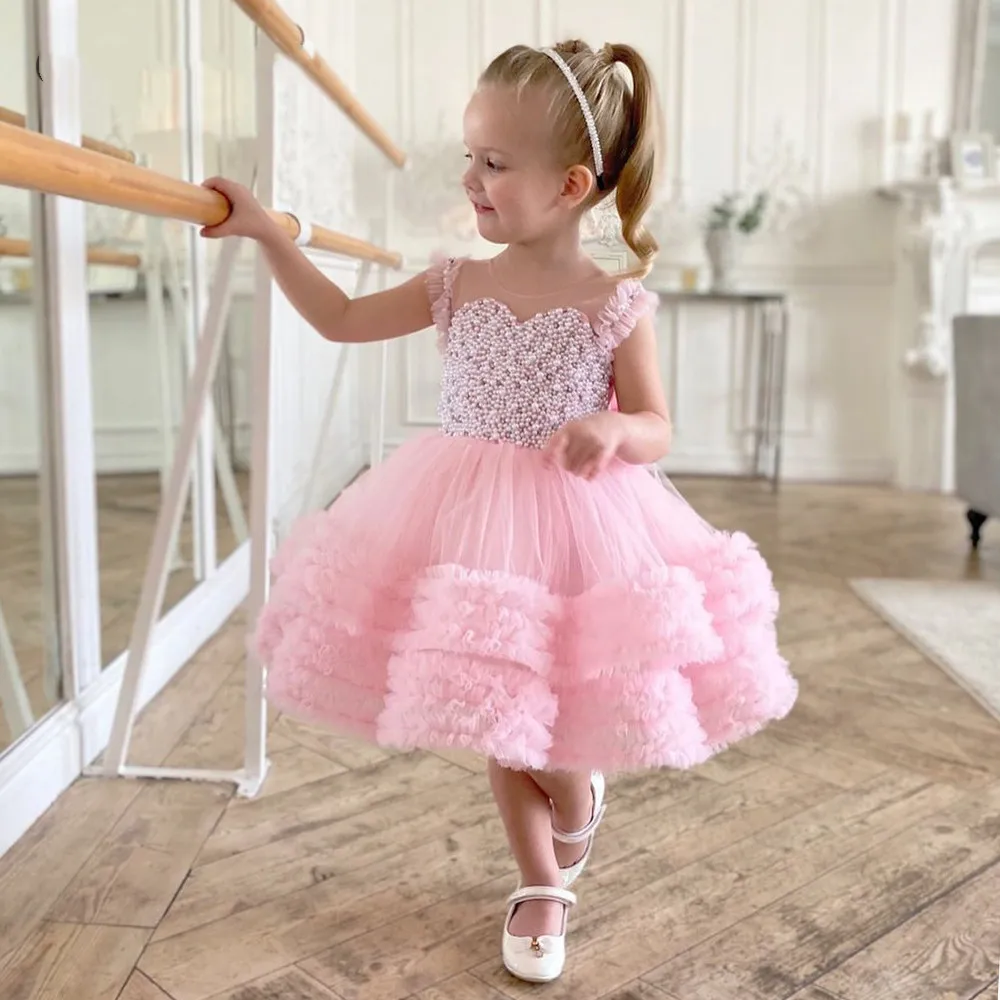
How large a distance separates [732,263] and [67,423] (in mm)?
2957

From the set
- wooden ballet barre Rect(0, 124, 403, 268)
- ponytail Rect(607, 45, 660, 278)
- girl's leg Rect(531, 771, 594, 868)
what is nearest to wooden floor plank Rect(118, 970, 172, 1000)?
girl's leg Rect(531, 771, 594, 868)

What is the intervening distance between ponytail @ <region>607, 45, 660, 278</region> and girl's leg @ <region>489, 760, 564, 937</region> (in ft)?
1.66

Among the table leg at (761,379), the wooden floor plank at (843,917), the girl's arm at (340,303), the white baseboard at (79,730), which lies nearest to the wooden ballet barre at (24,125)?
the girl's arm at (340,303)

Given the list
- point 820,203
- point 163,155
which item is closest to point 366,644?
point 163,155

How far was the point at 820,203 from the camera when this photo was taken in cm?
409

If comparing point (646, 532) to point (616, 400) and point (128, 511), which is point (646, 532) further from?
point (128, 511)

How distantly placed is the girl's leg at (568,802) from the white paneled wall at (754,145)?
2966mm

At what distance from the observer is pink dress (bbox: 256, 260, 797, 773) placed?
924 mm

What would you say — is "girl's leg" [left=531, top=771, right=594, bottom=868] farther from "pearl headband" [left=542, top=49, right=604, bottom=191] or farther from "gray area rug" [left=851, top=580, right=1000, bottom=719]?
"gray area rug" [left=851, top=580, right=1000, bottom=719]

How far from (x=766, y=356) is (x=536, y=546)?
10.8 ft

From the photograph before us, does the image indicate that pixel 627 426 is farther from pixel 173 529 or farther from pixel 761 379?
pixel 761 379

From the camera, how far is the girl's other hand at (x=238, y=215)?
1.11 meters

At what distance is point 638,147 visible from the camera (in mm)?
1068

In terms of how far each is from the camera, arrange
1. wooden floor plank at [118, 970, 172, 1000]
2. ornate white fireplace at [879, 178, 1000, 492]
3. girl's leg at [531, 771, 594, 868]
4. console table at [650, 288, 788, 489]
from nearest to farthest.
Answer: wooden floor plank at [118, 970, 172, 1000] → girl's leg at [531, 771, 594, 868] → ornate white fireplace at [879, 178, 1000, 492] → console table at [650, 288, 788, 489]
